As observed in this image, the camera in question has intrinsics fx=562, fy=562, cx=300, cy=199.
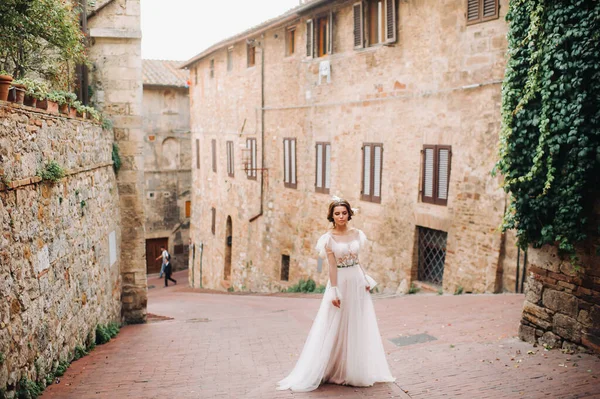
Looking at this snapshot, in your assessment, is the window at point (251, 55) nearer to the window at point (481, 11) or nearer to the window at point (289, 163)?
the window at point (289, 163)

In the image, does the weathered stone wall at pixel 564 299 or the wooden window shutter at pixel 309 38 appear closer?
the weathered stone wall at pixel 564 299

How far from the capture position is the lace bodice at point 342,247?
5.43 metres

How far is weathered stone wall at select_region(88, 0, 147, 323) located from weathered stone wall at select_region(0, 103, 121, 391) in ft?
3.27

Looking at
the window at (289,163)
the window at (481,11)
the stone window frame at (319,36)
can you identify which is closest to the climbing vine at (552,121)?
the window at (481,11)

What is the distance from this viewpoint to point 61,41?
777cm

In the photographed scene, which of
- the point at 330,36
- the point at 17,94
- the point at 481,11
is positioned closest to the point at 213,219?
the point at 330,36

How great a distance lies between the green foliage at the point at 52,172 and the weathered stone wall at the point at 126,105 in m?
4.06

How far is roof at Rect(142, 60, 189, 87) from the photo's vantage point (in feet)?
98.4

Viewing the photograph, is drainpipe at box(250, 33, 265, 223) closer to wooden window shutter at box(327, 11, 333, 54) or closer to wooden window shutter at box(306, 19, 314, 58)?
wooden window shutter at box(306, 19, 314, 58)

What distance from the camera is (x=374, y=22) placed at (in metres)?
14.2

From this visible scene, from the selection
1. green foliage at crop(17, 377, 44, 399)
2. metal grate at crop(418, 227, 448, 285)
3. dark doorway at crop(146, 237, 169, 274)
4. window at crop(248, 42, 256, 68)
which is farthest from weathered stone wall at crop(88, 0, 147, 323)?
dark doorway at crop(146, 237, 169, 274)

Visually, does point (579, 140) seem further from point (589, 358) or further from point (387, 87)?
point (387, 87)

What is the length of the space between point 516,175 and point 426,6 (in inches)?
280

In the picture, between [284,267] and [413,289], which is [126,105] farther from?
[284,267]
